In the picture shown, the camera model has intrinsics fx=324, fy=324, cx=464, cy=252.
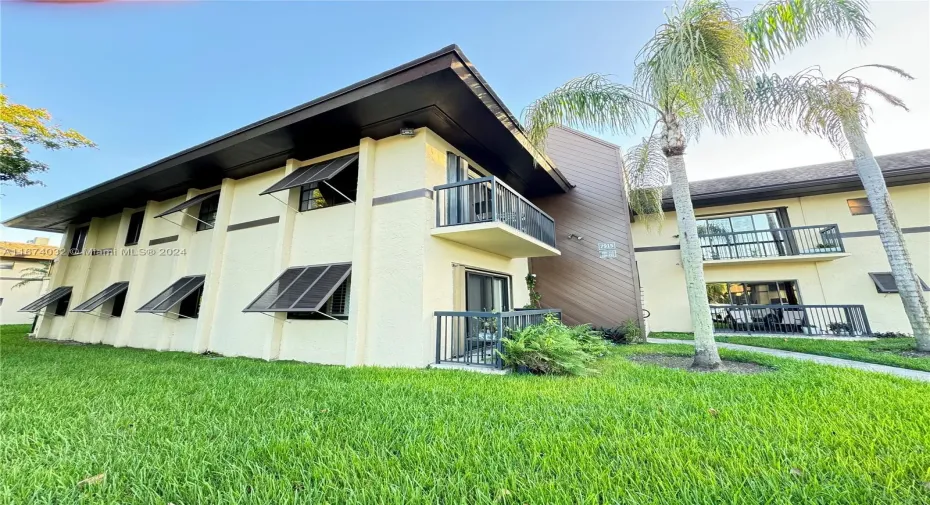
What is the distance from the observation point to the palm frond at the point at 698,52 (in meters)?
5.18

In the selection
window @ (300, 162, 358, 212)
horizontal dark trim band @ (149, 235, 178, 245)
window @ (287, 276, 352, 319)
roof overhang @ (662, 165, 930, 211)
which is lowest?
window @ (287, 276, 352, 319)

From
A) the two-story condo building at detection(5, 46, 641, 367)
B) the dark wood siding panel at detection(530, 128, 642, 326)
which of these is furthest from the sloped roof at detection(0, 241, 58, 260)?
the dark wood siding panel at detection(530, 128, 642, 326)

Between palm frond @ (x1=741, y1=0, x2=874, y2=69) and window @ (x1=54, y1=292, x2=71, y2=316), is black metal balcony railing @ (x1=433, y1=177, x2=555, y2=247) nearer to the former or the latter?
palm frond @ (x1=741, y1=0, x2=874, y2=69)

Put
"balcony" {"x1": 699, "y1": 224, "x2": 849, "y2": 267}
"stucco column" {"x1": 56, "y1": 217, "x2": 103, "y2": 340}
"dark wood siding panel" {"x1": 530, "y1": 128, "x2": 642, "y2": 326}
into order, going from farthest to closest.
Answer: "stucco column" {"x1": 56, "y1": 217, "x2": 103, "y2": 340} → "balcony" {"x1": 699, "y1": 224, "x2": 849, "y2": 267} → "dark wood siding panel" {"x1": 530, "y1": 128, "x2": 642, "y2": 326}

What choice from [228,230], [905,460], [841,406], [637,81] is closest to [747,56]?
[637,81]

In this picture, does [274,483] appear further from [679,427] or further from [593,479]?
[679,427]

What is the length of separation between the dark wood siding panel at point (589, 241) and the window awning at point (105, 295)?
14650 mm

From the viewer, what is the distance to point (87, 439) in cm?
270

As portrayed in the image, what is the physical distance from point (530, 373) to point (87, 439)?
16.8 ft

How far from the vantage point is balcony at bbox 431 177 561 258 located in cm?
686

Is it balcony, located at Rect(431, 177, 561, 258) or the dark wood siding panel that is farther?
the dark wood siding panel

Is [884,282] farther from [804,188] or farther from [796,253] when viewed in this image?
[804,188]

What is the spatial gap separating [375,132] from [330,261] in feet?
10.7

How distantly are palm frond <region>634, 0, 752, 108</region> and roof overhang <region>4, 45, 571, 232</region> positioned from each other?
2918mm
